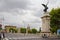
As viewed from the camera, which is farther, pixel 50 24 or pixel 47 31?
pixel 50 24

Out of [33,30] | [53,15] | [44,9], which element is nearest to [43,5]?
[44,9]

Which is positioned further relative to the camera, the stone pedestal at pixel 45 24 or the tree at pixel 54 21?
the tree at pixel 54 21

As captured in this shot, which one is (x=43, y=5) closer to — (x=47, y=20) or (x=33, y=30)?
(x=47, y=20)

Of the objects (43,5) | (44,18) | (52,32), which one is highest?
(43,5)

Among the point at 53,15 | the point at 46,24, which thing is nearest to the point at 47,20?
the point at 46,24

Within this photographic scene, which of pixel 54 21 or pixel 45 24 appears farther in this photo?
pixel 54 21

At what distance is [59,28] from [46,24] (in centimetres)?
410

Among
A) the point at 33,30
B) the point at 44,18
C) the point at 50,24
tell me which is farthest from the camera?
A: the point at 33,30

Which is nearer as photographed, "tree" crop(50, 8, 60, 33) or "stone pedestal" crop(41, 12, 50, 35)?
"stone pedestal" crop(41, 12, 50, 35)

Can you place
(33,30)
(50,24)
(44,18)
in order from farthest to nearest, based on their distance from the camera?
(33,30) < (50,24) < (44,18)

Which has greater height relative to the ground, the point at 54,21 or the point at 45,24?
the point at 54,21

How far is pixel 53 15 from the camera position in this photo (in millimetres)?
42906

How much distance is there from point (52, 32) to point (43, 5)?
6.04 metres

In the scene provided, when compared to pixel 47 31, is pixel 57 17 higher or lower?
higher
